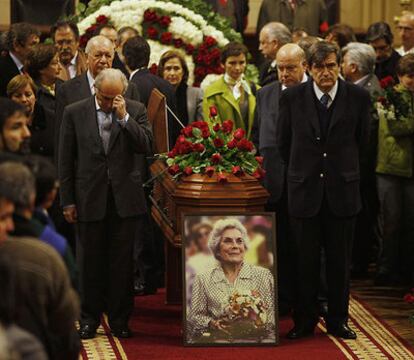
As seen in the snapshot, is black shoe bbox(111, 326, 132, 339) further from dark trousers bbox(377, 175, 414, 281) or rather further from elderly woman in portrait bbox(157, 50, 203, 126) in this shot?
dark trousers bbox(377, 175, 414, 281)

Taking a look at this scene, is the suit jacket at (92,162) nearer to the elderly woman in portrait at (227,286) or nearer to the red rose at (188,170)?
the red rose at (188,170)

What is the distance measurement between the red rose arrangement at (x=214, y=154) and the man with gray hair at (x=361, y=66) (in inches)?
80.9

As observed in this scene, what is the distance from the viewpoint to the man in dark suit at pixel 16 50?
9461 mm

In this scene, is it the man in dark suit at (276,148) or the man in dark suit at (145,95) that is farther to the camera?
the man in dark suit at (145,95)

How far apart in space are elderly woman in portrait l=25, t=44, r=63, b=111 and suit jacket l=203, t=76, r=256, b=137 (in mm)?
1304

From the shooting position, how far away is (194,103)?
10.3 metres

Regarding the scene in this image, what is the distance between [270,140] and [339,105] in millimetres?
811

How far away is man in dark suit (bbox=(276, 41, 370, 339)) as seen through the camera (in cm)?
809

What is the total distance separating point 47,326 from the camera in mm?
4801

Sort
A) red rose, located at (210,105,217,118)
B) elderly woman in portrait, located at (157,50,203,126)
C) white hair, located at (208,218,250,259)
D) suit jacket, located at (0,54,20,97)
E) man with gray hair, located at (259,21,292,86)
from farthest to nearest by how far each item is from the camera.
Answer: man with gray hair, located at (259,21,292,86), elderly woman in portrait, located at (157,50,203,126), suit jacket, located at (0,54,20,97), red rose, located at (210,105,217,118), white hair, located at (208,218,250,259)

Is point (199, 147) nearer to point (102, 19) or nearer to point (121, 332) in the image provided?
point (121, 332)

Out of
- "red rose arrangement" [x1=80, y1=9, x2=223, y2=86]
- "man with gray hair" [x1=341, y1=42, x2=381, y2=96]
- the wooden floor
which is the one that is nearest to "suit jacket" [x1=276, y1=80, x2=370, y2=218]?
the wooden floor

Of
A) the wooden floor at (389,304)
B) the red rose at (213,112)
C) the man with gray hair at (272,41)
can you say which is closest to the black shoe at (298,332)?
the wooden floor at (389,304)

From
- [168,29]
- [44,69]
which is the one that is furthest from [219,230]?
[168,29]
